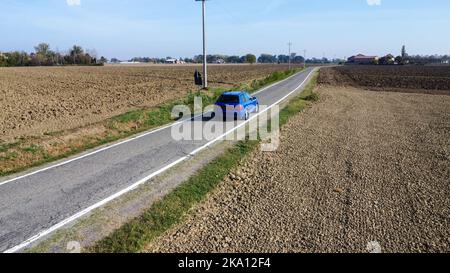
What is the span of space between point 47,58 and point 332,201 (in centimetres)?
17204

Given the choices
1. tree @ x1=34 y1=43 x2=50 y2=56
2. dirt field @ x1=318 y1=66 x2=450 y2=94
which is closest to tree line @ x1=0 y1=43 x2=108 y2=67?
tree @ x1=34 y1=43 x2=50 y2=56

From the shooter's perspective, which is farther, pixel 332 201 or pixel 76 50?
pixel 76 50

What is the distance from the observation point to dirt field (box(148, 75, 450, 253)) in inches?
249

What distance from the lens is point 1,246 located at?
612 cm

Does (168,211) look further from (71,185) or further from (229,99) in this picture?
(229,99)

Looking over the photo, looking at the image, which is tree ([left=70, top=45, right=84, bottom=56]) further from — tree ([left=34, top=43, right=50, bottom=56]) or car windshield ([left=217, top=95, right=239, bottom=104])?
car windshield ([left=217, top=95, right=239, bottom=104])

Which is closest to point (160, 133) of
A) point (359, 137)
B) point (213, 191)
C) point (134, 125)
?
point (134, 125)

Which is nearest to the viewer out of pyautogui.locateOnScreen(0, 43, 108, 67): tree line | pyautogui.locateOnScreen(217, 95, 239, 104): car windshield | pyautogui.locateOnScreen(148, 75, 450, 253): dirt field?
pyautogui.locateOnScreen(148, 75, 450, 253): dirt field

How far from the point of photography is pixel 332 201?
8.18m

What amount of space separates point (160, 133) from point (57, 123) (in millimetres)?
5476

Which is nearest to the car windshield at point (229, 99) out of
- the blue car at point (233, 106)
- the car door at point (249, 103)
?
the blue car at point (233, 106)

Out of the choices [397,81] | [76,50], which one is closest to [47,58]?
[76,50]

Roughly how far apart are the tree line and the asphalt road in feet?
456
